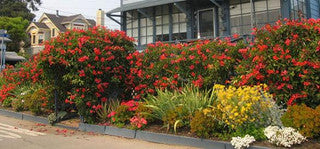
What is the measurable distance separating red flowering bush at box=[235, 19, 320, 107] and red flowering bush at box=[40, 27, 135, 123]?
3.46 meters

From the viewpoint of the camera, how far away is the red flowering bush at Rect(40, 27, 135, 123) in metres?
6.96

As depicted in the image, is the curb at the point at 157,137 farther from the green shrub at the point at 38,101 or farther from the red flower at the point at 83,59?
the green shrub at the point at 38,101

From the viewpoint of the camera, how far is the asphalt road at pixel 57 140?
5.73 meters

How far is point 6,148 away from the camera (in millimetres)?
5641

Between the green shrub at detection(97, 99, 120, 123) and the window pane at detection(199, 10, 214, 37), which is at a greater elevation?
the window pane at detection(199, 10, 214, 37)

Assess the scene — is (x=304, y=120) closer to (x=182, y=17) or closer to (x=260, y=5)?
(x=260, y=5)

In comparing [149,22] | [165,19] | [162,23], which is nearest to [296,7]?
[165,19]

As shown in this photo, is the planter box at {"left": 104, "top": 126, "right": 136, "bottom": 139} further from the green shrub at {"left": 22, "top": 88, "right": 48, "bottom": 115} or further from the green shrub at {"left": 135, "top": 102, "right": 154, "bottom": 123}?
the green shrub at {"left": 22, "top": 88, "right": 48, "bottom": 115}

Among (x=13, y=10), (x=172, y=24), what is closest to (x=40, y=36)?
(x=13, y=10)

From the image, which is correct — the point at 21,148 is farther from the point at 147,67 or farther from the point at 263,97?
the point at 263,97

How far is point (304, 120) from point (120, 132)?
3896mm

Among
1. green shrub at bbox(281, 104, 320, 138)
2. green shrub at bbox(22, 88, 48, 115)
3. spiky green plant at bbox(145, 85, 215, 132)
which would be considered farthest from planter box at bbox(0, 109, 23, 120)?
green shrub at bbox(281, 104, 320, 138)

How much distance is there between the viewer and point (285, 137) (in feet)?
15.1

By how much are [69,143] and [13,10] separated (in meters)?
52.0
